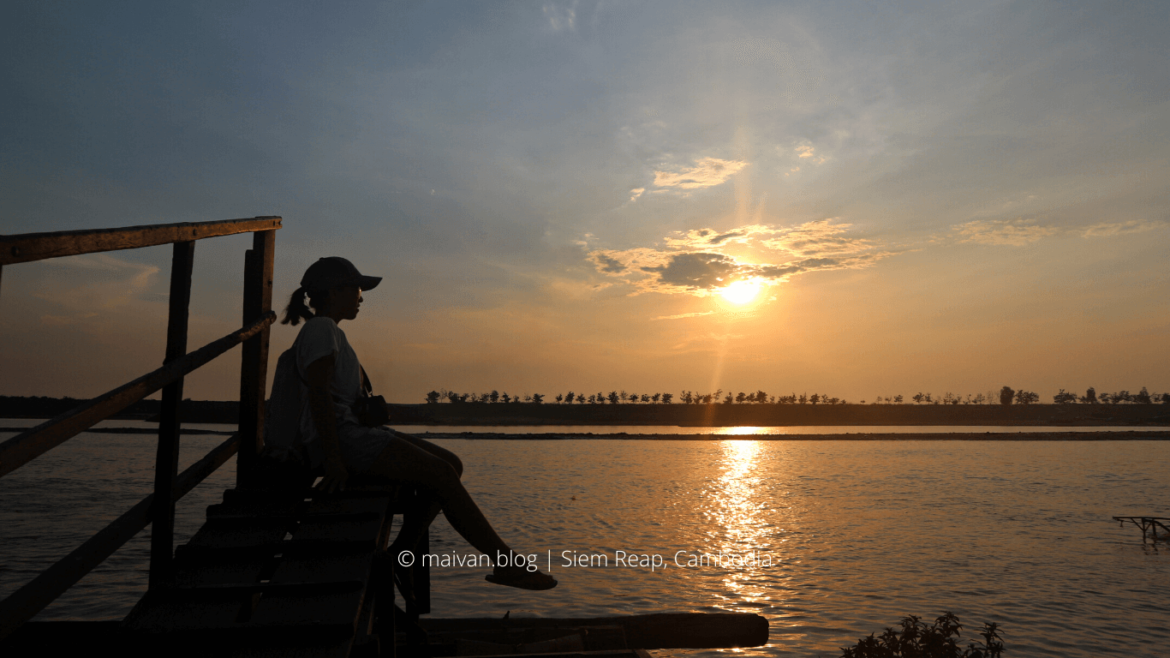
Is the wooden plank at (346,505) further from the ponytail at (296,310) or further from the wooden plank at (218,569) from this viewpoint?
the ponytail at (296,310)

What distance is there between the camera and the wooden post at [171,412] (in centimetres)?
371

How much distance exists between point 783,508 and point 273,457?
78.3 feet

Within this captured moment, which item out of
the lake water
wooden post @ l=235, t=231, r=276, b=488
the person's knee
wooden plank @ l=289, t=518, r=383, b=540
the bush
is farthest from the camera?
the lake water

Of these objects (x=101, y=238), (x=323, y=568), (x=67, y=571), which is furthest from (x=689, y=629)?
(x=101, y=238)

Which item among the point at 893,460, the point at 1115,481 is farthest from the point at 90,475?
the point at 1115,481

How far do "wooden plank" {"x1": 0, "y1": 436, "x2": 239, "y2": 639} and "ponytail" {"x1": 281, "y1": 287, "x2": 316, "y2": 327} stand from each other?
1259 millimetres

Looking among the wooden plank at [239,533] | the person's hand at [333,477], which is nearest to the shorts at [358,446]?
the person's hand at [333,477]

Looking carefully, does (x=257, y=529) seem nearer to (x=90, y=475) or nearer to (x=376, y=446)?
(x=376, y=446)

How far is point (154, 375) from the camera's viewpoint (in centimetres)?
345

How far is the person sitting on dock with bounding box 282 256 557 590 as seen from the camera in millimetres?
4055

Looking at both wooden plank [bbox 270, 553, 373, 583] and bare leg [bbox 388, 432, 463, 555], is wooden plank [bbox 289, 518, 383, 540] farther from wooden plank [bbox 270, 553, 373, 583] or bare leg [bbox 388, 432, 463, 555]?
bare leg [bbox 388, 432, 463, 555]

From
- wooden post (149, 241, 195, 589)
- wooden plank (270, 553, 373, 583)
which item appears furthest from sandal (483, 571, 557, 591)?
wooden post (149, 241, 195, 589)

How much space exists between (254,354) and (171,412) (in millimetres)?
1145

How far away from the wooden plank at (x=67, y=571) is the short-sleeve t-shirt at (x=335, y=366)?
0.96m
